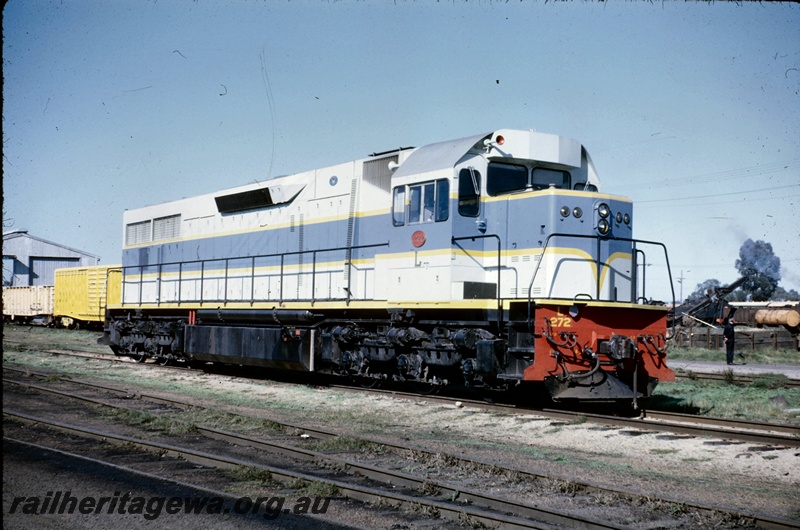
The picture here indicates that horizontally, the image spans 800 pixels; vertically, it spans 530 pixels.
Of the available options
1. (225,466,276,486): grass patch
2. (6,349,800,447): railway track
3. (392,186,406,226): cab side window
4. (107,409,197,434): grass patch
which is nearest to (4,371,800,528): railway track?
(107,409,197,434): grass patch

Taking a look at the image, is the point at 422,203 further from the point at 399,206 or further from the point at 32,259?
the point at 32,259

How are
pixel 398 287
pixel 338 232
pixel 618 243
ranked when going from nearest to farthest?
pixel 618 243, pixel 398 287, pixel 338 232

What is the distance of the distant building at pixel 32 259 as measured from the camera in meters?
46.9

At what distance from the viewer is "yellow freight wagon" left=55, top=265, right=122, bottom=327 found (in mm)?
30812

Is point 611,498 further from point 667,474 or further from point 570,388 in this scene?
point 570,388

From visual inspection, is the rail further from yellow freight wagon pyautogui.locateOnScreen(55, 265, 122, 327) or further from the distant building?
the distant building

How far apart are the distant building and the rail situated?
31.0 metres

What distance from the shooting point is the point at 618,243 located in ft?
A: 35.0

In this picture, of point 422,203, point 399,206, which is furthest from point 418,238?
point 399,206

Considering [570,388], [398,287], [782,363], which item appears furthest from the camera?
[782,363]

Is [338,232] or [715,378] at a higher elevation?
[338,232]

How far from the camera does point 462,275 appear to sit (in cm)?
1087

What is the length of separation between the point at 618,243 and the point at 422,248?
9.56 feet

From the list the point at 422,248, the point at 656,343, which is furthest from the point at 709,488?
the point at 422,248
